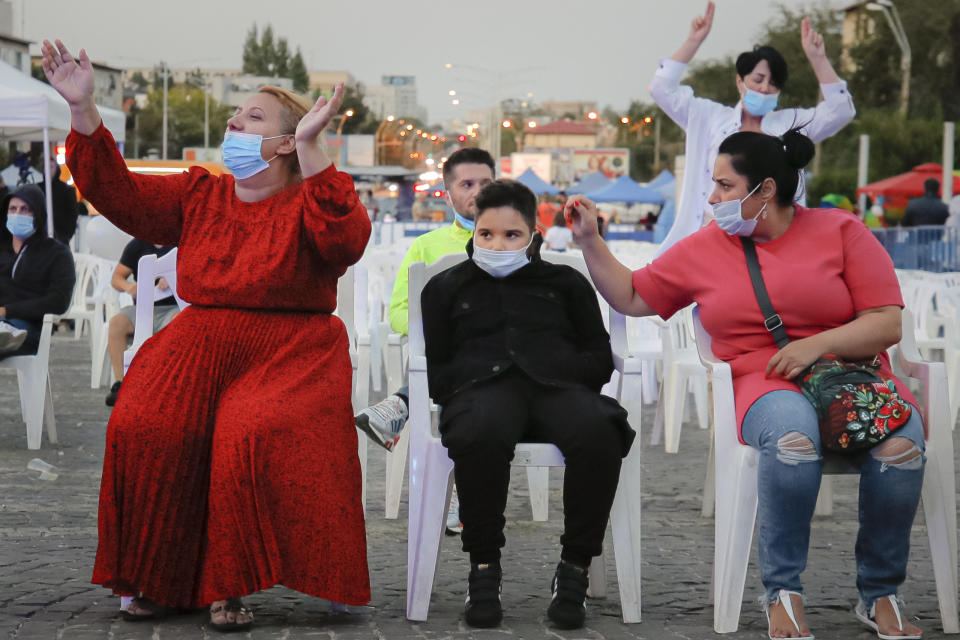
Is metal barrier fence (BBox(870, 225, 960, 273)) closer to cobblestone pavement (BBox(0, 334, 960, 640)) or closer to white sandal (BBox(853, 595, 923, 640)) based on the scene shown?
cobblestone pavement (BBox(0, 334, 960, 640))

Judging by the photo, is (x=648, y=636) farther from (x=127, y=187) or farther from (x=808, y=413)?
(x=127, y=187)

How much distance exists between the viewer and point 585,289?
481 centimetres

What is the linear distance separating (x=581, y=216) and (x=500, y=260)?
307mm

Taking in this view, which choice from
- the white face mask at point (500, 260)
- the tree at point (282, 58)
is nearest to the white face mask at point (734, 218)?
the white face mask at point (500, 260)

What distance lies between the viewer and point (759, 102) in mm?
7059

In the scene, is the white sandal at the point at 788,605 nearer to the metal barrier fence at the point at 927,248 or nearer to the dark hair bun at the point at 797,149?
the dark hair bun at the point at 797,149

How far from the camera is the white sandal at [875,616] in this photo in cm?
425

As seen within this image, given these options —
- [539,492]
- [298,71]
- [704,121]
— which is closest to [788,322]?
[539,492]

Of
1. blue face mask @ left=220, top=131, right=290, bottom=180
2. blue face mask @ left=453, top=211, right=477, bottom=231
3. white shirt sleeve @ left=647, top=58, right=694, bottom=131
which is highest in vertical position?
white shirt sleeve @ left=647, top=58, right=694, bottom=131

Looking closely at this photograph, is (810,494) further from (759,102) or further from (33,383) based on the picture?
(33,383)

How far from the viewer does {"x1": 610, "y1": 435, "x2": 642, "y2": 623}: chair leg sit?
4.49 m

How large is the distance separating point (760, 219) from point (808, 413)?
727 millimetres

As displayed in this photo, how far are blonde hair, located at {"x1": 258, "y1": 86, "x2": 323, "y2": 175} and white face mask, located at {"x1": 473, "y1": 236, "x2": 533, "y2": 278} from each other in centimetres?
67

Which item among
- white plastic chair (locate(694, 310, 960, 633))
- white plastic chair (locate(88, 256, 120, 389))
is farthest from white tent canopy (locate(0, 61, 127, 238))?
white plastic chair (locate(694, 310, 960, 633))
